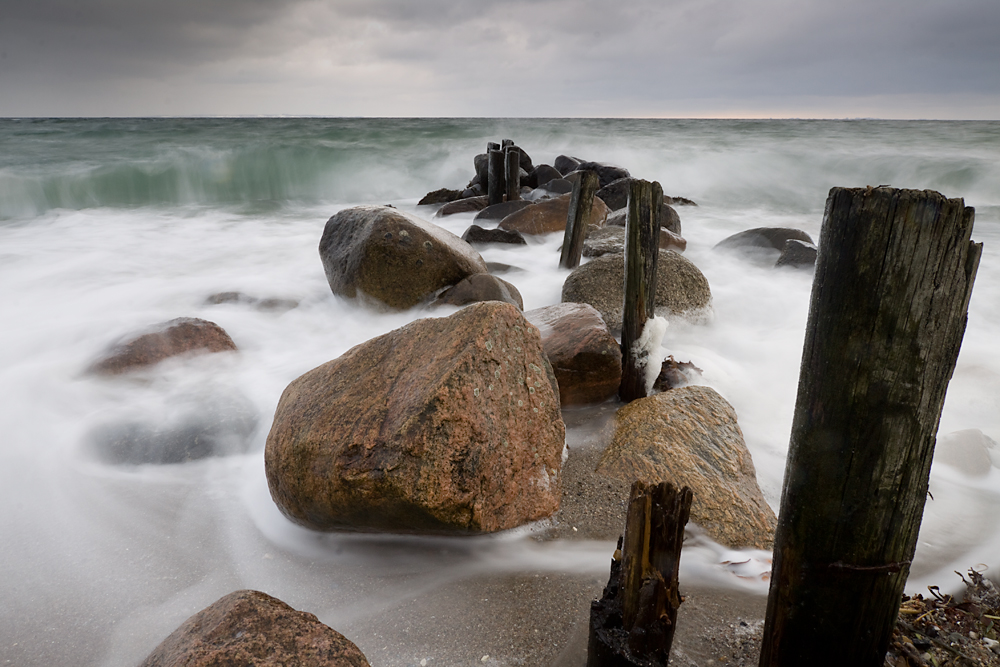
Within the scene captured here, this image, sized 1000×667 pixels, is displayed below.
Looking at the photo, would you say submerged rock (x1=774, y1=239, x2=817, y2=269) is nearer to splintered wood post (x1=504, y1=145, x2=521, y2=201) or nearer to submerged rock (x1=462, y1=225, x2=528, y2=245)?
submerged rock (x1=462, y1=225, x2=528, y2=245)

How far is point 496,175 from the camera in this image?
11.8m

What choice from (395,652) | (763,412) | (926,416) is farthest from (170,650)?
(763,412)

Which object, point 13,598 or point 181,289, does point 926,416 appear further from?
point 181,289

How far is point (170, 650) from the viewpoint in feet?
5.90

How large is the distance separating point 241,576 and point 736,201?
1695 cm

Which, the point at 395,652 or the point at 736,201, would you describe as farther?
the point at 736,201

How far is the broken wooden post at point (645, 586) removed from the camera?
188 cm

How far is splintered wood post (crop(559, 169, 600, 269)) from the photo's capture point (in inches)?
285

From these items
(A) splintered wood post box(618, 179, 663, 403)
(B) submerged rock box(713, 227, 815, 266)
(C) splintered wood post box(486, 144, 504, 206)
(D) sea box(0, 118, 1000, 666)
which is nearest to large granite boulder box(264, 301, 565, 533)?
(D) sea box(0, 118, 1000, 666)

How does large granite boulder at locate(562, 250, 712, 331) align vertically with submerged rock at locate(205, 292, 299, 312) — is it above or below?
above

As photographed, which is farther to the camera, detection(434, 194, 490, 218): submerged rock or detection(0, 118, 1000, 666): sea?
detection(434, 194, 490, 218): submerged rock

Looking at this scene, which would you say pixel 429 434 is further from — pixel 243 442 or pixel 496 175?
pixel 496 175

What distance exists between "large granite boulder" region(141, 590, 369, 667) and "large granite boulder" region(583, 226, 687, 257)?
5869mm

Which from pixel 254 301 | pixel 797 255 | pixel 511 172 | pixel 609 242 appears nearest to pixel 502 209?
pixel 511 172
